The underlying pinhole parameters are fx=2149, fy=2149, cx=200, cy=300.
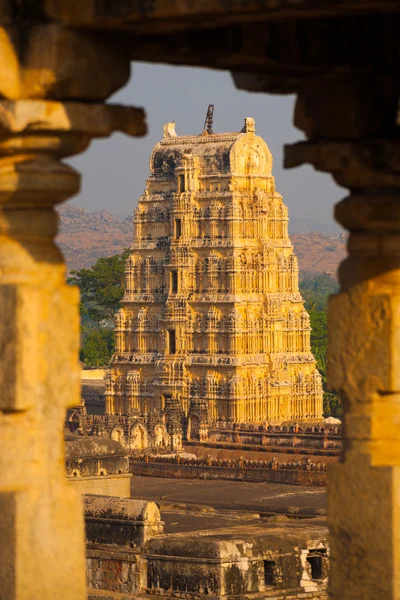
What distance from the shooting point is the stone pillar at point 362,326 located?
8391 mm

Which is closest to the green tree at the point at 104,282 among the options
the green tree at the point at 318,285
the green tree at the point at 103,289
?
the green tree at the point at 103,289

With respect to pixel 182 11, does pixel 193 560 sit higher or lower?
lower

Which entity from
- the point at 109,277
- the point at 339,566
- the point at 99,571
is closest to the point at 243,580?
the point at 99,571

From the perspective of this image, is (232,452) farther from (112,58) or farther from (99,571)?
(112,58)

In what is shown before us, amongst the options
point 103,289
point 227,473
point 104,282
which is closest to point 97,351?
point 103,289

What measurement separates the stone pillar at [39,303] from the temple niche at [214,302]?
55.7 metres

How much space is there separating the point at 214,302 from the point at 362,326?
188 feet

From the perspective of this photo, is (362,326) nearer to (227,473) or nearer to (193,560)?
(193,560)

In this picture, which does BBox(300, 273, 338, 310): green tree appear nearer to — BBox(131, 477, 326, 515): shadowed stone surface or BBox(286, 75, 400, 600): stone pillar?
BBox(131, 477, 326, 515): shadowed stone surface

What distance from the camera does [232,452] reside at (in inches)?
2251

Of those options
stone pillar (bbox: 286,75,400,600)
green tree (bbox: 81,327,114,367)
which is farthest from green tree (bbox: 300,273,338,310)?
stone pillar (bbox: 286,75,400,600)

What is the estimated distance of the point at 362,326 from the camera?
27.9ft

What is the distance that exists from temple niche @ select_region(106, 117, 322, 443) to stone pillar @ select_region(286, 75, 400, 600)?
2158 inches

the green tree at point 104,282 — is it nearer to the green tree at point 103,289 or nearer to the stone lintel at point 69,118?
the green tree at point 103,289
